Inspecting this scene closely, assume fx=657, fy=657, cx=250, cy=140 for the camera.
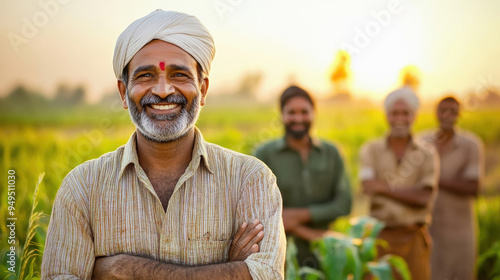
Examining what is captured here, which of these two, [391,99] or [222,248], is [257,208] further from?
[391,99]

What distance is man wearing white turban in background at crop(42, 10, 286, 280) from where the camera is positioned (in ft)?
7.96

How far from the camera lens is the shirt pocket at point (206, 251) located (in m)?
2.49

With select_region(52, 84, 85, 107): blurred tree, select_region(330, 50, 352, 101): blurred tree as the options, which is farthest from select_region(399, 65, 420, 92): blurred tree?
select_region(52, 84, 85, 107): blurred tree

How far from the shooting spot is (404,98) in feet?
16.9

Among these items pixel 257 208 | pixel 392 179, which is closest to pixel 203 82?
pixel 257 208

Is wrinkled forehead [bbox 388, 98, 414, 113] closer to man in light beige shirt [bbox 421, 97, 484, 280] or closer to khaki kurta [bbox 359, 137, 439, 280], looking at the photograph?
khaki kurta [bbox 359, 137, 439, 280]

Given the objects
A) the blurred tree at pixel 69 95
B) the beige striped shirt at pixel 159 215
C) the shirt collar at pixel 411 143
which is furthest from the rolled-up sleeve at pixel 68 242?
the blurred tree at pixel 69 95

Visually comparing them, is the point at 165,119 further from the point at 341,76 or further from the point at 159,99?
the point at 341,76

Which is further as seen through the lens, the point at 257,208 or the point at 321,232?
the point at 321,232

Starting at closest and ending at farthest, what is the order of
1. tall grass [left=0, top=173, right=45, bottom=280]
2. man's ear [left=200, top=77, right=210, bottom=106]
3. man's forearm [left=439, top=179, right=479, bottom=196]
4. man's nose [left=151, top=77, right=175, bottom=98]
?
man's nose [left=151, top=77, right=175, bottom=98] < man's ear [left=200, top=77, right=210, bottom=106] < tall grass [left=0, top=173, right=45, bottom=280] < man's forearm [left=439, top=179, right=479, bottom=196]

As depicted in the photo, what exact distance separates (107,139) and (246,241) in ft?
10.9

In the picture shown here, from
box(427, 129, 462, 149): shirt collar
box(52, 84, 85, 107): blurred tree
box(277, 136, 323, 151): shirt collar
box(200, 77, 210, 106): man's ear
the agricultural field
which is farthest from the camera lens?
box(52, 84, 85, 107): blurred tree

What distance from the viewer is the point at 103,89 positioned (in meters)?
5.89

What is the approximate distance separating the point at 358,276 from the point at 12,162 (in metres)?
2.97
